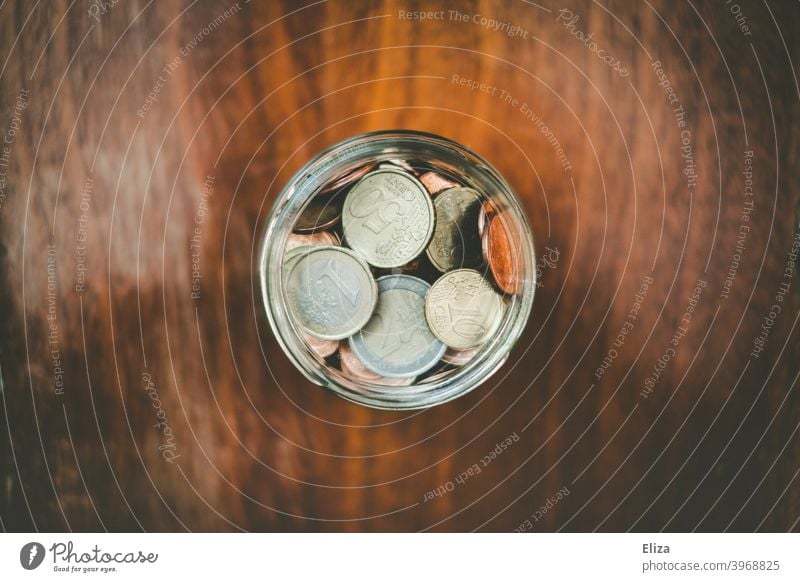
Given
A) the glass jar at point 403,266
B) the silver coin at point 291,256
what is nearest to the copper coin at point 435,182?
the glass jar at point 403,266

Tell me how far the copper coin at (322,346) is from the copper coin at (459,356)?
4.2 inches

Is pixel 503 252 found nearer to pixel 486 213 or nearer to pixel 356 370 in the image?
pixel 486 213

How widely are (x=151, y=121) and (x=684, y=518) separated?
69 cm

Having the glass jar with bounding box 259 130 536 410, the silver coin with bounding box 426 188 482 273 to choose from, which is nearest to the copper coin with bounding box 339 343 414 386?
the glass jar with bounding box 259 130 536 410

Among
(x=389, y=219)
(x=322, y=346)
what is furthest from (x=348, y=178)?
(x=322, y=346)

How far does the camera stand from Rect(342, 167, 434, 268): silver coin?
1.65 feet

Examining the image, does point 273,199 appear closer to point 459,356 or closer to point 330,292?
point 330,292

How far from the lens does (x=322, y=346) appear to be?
519 mm

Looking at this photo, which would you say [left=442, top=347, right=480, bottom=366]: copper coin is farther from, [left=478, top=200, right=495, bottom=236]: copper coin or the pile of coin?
[left=478, top=200, right=495, bottom=236]: copper coin

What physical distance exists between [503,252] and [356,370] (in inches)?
7.2

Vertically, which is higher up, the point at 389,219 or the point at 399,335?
the point at 389,219

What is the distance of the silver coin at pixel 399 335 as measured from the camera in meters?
0.51

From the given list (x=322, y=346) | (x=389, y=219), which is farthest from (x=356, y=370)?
(x=389, y=219)

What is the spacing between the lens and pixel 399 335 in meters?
0.51
